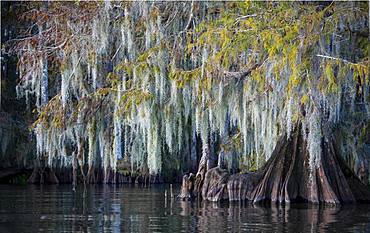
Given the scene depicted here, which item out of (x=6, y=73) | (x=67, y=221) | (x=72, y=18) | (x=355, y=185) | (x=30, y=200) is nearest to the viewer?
(x=67, y=221)

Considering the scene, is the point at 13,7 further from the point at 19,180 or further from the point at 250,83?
the point at 250,83

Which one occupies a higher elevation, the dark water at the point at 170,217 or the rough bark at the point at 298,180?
the rough bark at the point at 298,180

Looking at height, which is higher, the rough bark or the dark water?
the rough bark

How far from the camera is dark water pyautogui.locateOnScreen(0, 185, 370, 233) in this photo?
11.0 meters

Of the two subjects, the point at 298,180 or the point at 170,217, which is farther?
the point at 298,180

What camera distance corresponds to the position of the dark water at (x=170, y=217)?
11.0 m

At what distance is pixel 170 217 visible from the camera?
1277cm

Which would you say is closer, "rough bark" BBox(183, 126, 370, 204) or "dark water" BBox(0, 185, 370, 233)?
"dark water" BBox(0, 185, 370, 233)

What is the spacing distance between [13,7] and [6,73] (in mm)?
3107

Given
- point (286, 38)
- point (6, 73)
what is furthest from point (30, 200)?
point (6, 73)

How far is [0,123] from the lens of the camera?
2483cm

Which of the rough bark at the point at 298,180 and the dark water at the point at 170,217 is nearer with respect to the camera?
the dark water at the point at 170,217

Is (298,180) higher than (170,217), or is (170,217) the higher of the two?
(298,180)

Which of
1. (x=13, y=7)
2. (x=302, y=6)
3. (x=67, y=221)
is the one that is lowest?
(x=67, y=221)
